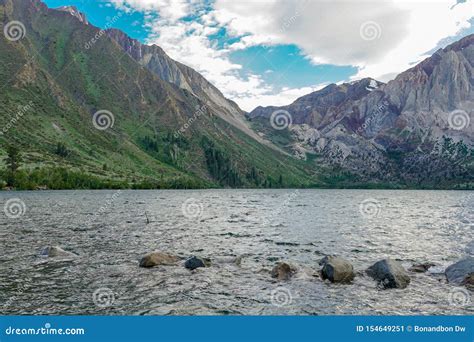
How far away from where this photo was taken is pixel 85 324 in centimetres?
1571

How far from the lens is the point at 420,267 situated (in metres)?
36.1

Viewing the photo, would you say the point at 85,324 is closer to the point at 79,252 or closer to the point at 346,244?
the point at 79,252

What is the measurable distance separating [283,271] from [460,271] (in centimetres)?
1542

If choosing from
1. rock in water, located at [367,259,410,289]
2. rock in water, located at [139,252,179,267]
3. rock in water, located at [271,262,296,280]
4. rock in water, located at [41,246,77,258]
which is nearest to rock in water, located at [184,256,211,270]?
rock in water, located at [139,252,179,267]

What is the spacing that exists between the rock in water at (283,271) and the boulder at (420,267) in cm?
1196

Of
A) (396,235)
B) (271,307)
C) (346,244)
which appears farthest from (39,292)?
(396,235)

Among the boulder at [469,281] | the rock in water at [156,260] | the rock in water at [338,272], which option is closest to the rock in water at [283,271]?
the rock in water at [338,272]

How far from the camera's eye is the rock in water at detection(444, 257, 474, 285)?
3103 cm

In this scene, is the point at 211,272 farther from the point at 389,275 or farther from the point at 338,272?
the point at 389,275

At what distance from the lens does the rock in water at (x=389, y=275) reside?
29.7 m

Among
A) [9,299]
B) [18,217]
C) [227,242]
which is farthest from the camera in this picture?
[18,217]

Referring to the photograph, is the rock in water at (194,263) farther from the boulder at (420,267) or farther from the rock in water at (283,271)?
the boulder at (420,267)

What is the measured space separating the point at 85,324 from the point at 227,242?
111 ft

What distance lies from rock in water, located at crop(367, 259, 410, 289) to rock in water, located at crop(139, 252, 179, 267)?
18.6 m
